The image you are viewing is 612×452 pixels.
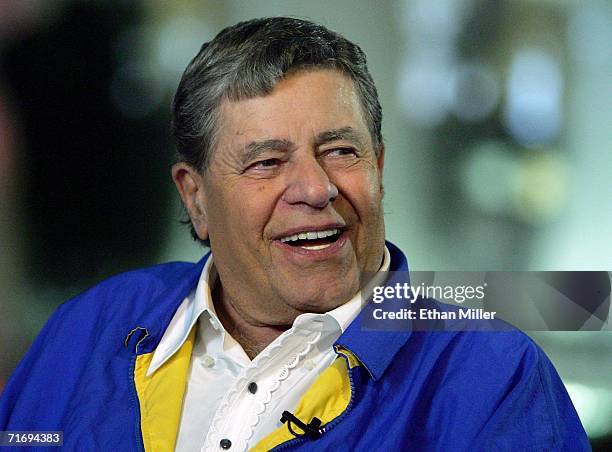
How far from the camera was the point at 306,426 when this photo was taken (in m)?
1.60

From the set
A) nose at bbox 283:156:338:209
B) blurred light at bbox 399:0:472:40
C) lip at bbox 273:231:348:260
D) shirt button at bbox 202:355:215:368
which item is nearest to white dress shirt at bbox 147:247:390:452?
shirt button at bbox 202:355:215:368

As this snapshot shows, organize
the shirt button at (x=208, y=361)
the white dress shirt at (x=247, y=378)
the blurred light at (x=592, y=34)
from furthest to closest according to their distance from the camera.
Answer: the blurred light at (x=592, y=34) → the shirt button at (x=208, y=361) → the white dress shirt at (x=247, y=378)

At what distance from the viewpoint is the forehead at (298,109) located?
1.70m

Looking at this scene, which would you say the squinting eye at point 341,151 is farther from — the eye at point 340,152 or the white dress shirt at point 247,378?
the white dress shirt at point 247,378

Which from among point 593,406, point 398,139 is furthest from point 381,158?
point 593,406

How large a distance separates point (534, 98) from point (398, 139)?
0.30 meters

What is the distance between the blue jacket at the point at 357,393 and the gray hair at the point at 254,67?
307 mm

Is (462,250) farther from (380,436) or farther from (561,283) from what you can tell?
(380,436)

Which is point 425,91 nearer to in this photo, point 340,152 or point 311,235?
point 340,152

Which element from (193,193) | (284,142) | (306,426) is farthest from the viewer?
(193,193)

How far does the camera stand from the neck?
6.13 feet

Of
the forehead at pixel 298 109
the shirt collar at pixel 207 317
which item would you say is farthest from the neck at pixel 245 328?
the forehead at pixel 298 109

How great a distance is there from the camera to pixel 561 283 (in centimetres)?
192

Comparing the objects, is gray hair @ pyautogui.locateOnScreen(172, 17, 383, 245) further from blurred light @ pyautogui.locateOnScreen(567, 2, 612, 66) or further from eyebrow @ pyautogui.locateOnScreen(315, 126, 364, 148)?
blurred light @ pyautogui.locateOnScreen(567, 2, 612, 66)
